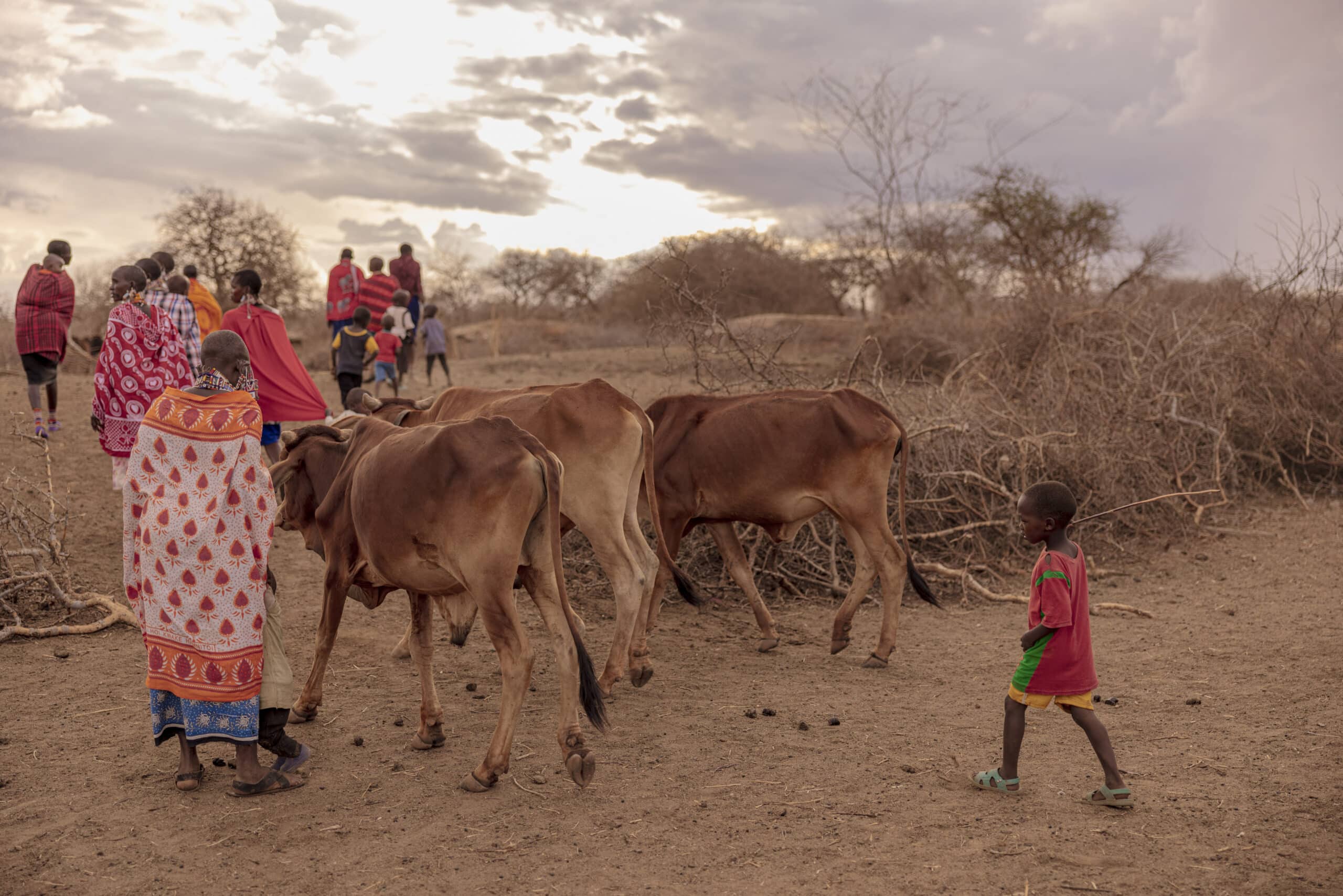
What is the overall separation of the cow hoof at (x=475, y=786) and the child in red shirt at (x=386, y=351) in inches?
346

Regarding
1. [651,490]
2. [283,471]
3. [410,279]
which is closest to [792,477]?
[651,490]

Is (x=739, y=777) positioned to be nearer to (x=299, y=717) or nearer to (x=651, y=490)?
(x=651, y=490)

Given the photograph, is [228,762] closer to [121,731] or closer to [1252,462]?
[121,731]

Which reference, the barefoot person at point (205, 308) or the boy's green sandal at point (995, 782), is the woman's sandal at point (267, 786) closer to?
the boy's green sandal at point (995, 782)

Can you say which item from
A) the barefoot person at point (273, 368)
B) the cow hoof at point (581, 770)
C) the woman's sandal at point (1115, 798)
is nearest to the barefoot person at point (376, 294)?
the barefoot person at point (273, 368)

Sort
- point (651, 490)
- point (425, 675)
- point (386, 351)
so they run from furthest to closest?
point (386, 351) → point (651, 490) → point (425, 675)

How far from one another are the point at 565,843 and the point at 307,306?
28.5m

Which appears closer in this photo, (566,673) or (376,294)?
(566,673)

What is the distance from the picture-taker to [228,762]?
14.2 feet

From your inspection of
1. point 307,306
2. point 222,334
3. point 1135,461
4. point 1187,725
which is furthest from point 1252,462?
point 307,306

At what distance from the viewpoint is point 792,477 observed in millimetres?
5805

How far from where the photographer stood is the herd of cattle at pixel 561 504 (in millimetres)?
3955

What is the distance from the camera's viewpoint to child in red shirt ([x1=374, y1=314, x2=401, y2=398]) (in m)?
12.5

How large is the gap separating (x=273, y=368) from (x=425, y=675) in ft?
14.9
